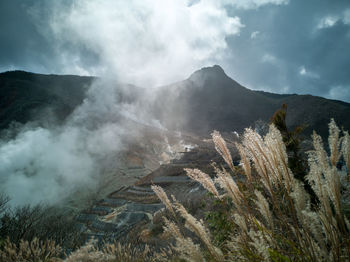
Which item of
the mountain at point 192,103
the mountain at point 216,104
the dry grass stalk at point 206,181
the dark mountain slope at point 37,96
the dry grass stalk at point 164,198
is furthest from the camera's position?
the mountain at point 216,104

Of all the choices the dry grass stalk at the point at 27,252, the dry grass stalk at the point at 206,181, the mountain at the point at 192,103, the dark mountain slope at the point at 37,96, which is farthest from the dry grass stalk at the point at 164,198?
the dark mountain slope at the point at 37,96

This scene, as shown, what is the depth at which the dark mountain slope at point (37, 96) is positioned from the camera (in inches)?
1315

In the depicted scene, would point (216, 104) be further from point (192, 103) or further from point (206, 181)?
point (206, 181)

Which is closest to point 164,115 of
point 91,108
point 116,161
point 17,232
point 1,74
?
point 91,108

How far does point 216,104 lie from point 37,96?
50603 millimetres

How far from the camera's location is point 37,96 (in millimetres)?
41750

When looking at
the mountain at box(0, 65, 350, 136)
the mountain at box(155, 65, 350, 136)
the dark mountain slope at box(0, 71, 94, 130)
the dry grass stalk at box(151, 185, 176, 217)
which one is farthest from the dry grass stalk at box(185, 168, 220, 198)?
the mountain at box(155, 65, 350, 136)

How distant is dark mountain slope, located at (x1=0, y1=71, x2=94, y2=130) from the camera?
110 feet

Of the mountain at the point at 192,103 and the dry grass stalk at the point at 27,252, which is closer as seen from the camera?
the dry grass stalk at the point at 27,252

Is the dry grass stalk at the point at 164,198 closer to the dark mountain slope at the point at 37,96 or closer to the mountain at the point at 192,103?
the mountain at the point at 192,103

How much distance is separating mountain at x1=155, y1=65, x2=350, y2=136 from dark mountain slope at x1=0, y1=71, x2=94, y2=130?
2601 cm

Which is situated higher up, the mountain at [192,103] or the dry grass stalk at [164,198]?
the mountain at [192,103]

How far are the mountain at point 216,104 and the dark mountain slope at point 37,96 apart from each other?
26.0m

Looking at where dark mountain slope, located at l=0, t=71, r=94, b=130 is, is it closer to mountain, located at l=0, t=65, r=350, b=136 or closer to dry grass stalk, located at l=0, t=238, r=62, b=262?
mountain, located at l=0, t=65, r=350, b=136
